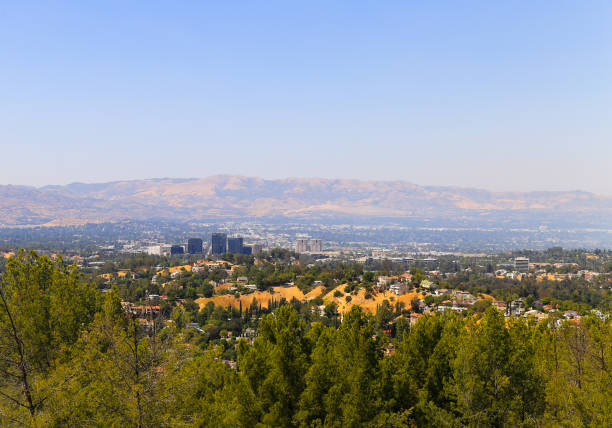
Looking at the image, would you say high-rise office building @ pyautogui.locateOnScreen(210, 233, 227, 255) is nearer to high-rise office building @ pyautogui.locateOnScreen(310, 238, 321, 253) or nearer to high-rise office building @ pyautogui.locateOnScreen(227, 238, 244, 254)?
high-rise office building @ pyautogui.locateOnScreen(227, 238, 244, 254)

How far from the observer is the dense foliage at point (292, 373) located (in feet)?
26.8

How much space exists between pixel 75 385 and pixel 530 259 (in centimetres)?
10785

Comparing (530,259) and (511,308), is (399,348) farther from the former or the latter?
(530,259)

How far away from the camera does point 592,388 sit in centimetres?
1005

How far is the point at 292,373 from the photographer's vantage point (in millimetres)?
11195

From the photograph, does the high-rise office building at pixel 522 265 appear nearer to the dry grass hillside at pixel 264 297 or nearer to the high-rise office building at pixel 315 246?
the dry grass hillside at pixel 264 297

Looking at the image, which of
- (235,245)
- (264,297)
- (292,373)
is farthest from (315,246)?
(292,373)

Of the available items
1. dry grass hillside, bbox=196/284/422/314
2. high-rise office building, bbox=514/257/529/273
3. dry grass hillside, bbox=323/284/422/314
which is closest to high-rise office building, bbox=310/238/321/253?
high-rise office building, bbox=514/257/529/273

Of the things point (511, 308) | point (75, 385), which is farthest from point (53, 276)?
point (511, 308)

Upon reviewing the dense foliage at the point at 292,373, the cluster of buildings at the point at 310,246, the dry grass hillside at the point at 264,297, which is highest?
the dense foliage at the point at 292,373

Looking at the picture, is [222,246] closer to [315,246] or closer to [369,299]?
[315,246]

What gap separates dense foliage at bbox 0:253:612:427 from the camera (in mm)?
8164

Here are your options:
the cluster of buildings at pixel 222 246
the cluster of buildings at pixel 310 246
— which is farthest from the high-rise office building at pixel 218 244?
the cluster of buildings at pixel 310 246

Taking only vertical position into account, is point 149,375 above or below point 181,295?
above
